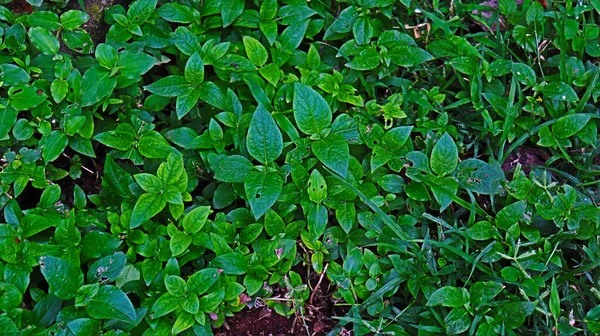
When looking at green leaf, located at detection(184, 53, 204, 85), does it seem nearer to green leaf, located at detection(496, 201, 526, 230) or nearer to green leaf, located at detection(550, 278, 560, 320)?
green leaf, located at detection(496, 201, 526, 230)

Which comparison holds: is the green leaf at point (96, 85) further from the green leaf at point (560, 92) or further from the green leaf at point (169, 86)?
the green leaf at point (560, 92)

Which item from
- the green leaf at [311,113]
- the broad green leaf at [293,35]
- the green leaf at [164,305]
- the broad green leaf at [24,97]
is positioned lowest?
the green leaf at [164,305]

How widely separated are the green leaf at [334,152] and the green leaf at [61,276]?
100cm

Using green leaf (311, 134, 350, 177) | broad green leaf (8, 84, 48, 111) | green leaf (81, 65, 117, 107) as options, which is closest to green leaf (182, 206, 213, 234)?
green leaf (311, 134, 350, 177)

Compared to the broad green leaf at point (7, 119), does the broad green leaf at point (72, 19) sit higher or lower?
higher

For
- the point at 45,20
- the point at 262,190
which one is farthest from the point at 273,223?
the point at 45,20

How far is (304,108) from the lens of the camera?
8.13ft

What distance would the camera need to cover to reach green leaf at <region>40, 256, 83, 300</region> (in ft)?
6.76

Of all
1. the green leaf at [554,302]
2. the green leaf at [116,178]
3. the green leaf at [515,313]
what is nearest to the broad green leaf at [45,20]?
the green leaf at [116,178]

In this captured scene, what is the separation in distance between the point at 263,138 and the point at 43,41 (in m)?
1.02

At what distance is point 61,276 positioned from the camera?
81.7 inches

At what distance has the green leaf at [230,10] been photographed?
2.72 meters

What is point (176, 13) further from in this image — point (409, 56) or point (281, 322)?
point (281, 322)

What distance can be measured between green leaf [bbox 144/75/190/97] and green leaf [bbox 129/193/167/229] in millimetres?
476
